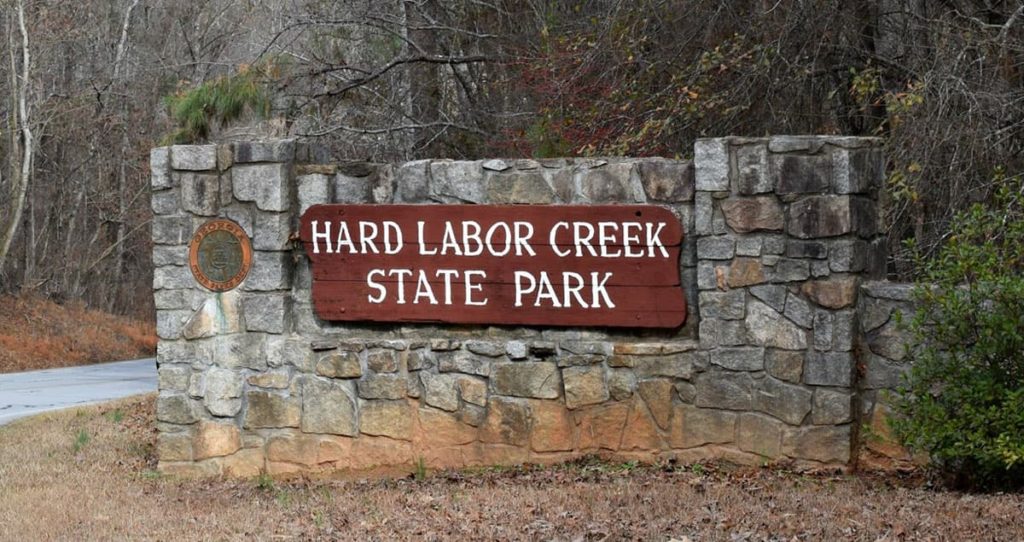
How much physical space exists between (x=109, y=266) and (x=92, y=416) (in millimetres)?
19629

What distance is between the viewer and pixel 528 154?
14531mm

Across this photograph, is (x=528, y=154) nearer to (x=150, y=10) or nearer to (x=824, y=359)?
(x=824, y=359)

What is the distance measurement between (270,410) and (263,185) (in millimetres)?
1376

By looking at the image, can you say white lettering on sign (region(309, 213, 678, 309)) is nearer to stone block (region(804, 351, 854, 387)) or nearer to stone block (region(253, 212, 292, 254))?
stone block (region(253, 212, 292, 254))

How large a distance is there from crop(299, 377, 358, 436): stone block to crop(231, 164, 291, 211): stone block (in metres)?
1.09

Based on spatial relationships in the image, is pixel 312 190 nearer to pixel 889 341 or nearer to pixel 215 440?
pixel 215 440

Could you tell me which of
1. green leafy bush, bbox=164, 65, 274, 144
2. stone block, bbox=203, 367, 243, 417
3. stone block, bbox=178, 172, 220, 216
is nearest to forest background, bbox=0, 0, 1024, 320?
green leafy bush, bbox=164, 65, 274, 144

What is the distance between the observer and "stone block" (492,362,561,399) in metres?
7.88

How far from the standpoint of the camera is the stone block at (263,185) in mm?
8227

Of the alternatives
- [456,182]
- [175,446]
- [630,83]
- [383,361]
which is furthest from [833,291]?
[630,83]

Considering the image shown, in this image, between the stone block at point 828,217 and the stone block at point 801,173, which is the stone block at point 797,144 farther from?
the stone block at point 828,217

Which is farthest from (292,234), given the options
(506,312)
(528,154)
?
(528,154)

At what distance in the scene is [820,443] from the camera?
7.42 metres

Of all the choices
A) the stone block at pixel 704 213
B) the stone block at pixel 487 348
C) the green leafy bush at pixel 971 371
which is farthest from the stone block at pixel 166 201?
Answer: the green leafy bush at pixel 971 371
